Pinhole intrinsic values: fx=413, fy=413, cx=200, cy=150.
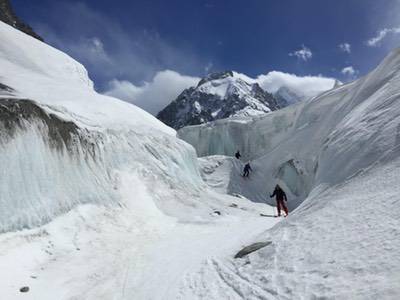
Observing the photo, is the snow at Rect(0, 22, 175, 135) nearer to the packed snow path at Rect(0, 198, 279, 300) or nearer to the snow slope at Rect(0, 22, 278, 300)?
the snow slope at Rect(0, 22, 278, 300)

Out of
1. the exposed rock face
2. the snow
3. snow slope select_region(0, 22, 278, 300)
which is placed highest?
the exposed rock face

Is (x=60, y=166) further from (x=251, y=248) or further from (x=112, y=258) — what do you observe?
(x=251, y=248)

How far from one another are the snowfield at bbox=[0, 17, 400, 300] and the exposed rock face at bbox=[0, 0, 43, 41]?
1651 centimetres

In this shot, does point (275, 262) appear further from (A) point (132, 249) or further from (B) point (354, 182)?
(A) point (132, 249)

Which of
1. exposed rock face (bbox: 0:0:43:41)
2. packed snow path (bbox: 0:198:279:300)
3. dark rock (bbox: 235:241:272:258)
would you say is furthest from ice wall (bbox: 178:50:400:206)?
exposed rock face (bbox: 0:0:43:41)

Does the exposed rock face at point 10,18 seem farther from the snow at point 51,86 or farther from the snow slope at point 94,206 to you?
the snow slope at point 94,206

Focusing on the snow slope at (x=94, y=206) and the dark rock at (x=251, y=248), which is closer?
the dark rock at (x=251, y=248)

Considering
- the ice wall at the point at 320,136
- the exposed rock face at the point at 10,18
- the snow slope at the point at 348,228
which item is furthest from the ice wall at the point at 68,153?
the exposed rock face at the point at 10,18

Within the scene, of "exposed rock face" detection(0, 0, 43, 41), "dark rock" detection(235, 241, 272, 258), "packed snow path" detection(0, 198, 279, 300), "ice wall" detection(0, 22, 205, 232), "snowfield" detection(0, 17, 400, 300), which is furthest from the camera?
"exposed rock face" detection(0, 0, 43, 41)

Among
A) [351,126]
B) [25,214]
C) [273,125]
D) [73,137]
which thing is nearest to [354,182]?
[351,126]

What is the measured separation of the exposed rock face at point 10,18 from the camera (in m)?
41.7

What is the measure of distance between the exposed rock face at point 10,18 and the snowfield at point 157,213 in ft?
54.2

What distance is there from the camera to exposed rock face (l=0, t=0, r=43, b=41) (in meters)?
41.7

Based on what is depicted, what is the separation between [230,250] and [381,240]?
14.8 ft
